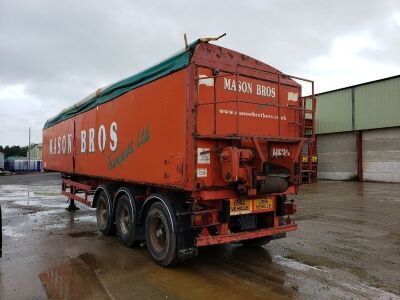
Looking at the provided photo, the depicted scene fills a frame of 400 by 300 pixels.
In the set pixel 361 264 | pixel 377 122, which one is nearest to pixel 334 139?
pixel 377 122

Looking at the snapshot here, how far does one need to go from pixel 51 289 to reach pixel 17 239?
3.63 metres

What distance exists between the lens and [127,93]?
7.36 metres

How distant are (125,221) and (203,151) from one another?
2951 millimetres

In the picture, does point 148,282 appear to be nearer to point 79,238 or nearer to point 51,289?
point 51,289

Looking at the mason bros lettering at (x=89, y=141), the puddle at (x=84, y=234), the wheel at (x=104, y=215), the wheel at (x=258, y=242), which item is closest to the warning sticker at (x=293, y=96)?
the wheel at (x=258, y=242)

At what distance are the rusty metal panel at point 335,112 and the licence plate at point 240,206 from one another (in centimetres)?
2385

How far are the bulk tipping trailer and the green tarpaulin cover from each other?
0.02 m

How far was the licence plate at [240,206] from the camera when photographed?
593 centimetres

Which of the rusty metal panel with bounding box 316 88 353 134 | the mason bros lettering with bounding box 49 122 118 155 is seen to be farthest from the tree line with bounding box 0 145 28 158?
the mason bros lettering with bounding box 49 122 118 155

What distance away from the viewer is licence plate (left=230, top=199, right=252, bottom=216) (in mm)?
5932

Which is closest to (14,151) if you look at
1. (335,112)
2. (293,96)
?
(335,112)

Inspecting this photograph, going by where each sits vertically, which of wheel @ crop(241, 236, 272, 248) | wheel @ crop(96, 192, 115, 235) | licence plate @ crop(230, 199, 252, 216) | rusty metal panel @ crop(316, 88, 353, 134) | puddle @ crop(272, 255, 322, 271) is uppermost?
rusty metal panel @ crop(316, 88, 353, 134)

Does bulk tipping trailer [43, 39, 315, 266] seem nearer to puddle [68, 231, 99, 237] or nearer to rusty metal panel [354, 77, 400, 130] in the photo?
puddle [68, 231, 99, 237]

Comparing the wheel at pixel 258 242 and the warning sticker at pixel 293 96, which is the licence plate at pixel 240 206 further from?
the warning sticker at pixel 293 96
